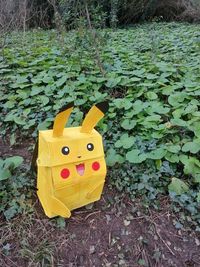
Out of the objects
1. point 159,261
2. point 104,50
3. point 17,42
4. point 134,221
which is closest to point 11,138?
point 134,221

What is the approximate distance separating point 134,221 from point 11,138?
1.01 meters

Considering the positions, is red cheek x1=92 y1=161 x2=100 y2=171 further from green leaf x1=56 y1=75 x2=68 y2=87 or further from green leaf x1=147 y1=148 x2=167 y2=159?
green leaf x1=56 y1=75 x2=68 y2=87

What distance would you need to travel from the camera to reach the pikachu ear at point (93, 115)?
4.66ft

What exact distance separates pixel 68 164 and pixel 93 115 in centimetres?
25

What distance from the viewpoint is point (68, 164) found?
138 cm

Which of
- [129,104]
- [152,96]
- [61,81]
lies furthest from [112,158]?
[61,81]

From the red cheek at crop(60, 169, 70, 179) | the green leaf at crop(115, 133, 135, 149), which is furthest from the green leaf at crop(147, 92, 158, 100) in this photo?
the red cheek at crop(60, 169, 70, 179)

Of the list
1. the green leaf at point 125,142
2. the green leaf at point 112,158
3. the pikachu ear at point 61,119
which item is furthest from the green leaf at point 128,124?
the pikachu ear at point 61,119

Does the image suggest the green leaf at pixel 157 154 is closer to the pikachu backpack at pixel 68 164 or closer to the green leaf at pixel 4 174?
the pikachu backpack at pixel 68 164

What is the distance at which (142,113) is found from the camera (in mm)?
2164

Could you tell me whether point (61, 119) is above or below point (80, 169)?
above

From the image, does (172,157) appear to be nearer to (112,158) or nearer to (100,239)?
(112,158)

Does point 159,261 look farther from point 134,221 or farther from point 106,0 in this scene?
point 106,0

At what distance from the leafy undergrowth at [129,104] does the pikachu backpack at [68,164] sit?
33 cm
